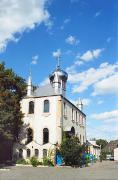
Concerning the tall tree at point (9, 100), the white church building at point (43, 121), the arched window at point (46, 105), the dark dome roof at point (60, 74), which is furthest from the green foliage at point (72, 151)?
the dark dome roof at point (60, 74)

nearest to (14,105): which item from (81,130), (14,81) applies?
(14,81)

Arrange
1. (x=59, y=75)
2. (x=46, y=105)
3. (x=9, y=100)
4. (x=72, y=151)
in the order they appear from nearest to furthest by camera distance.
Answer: (x=9, y=100), (x=72, y=151), (x=46, y=105), (x=59, y=75)

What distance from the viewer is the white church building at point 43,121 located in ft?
134

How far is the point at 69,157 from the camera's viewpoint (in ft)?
123

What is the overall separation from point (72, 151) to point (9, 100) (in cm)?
936

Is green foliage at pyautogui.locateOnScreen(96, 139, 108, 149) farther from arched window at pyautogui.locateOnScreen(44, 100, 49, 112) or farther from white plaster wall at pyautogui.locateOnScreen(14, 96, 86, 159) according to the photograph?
arched window at pyautogui.locateOnScreen(44, 100, 49, 112)

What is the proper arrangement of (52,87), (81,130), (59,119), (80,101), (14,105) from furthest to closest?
(80,101), (81,130), (52,87), (59,119), (14,105)

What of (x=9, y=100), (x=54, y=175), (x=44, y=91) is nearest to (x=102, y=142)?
(x=44, y=91)

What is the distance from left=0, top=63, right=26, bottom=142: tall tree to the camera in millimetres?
34000

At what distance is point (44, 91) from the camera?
145ft

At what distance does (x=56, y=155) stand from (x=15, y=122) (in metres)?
6.43

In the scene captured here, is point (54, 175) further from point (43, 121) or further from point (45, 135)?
point (43, 121)

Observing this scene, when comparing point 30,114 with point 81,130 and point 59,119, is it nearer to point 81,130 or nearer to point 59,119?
point 59,119

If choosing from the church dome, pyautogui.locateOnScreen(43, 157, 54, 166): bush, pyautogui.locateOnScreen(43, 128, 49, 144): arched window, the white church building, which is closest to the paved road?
pyautogui.locateOnScreen(43, 157, 54, 166): bush
